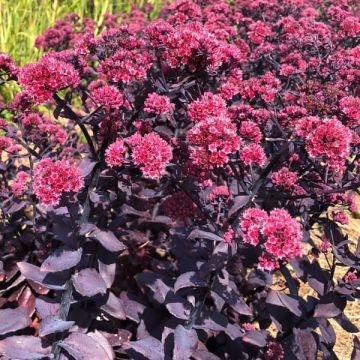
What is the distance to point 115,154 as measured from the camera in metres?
2.44

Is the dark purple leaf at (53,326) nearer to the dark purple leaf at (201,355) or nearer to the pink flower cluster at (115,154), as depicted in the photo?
the dark purple leaf at (201,355)

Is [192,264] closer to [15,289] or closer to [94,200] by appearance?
[94,200]

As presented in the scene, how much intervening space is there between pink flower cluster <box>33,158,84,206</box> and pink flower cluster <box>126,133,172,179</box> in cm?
32

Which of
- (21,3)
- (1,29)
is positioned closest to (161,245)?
(1,29)

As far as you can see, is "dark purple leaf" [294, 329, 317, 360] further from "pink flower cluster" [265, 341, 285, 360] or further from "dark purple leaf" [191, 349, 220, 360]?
"dark purple leaf" [191, 349, 220, 360]

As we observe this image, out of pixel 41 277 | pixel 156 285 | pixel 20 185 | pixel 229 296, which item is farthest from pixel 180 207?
pixel 20 185

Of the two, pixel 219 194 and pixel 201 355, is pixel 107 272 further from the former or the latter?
pixel 219 194

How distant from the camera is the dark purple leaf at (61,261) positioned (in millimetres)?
2557

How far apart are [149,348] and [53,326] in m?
0.61

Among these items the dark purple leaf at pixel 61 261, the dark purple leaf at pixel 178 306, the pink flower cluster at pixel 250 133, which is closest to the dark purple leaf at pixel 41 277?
the dark purple leaf at pixel 61 261

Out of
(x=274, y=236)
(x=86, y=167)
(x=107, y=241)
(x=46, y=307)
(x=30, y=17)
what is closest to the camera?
(x=274, y=236)

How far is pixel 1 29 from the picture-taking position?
766 centimetres

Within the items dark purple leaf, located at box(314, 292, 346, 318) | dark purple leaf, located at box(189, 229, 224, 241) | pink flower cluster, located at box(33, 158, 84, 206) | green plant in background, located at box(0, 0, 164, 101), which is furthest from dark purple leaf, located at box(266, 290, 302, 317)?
green plant in background, located at box(0, 0, 164, 101)

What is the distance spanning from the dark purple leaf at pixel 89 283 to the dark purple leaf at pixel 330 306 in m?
1.20
